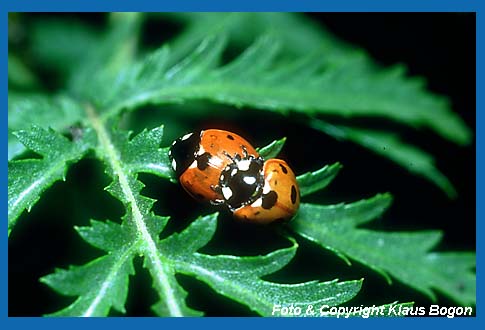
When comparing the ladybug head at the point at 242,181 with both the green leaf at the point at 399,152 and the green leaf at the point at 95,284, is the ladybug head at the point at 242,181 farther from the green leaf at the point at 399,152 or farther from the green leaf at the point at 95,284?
the green leaf at the point at 399,152

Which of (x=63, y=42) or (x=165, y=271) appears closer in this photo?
(x=165, y=271)

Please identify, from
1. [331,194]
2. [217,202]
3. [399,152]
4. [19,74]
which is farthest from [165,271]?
[19,74]

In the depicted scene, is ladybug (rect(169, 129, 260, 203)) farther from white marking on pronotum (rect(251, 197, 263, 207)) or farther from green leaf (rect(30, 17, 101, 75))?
green leaf (rect(30, 17, 101, 75))

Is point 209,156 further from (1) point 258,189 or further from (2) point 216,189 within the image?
(1) point 258,189

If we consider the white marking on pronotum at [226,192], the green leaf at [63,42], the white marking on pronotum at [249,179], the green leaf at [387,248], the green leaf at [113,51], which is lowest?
the green leaf at [387,248]

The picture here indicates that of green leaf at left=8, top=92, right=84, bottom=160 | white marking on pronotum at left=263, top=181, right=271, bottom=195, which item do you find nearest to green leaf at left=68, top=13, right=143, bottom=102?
green leaf at left=8, top=92, right=84, bottom=160

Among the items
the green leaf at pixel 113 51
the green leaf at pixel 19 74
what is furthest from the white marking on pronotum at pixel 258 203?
the green leaf at pixel 19 74
